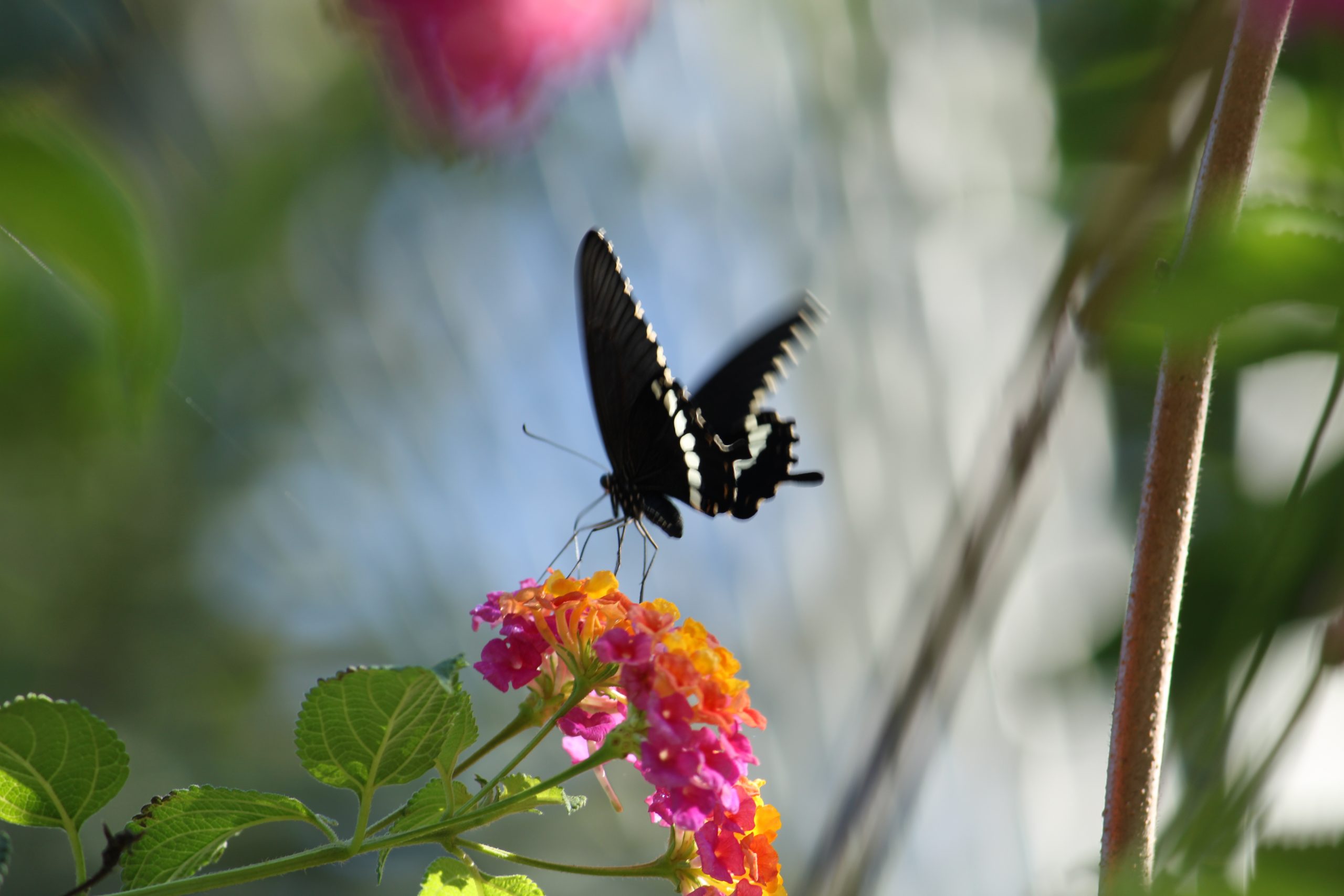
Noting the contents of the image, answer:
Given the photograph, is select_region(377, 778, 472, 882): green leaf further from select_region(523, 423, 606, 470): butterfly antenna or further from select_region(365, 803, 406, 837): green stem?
select_region(523, 423, 606, 470): butterfly antenna

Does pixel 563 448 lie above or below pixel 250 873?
above

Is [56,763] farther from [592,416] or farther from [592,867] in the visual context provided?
[592,416]

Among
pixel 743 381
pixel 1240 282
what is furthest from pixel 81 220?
pixel 743 381

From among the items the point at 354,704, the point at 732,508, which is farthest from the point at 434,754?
the point at 732,508

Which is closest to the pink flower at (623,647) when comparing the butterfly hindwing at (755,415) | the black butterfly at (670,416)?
the black butterfly at (670,416)

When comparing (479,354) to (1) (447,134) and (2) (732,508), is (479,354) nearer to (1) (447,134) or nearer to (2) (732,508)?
(2) (732,508)
